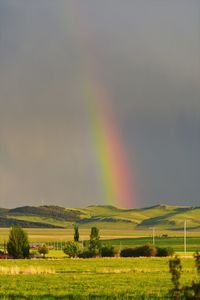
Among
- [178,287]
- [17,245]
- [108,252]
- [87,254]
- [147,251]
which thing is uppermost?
[17,245]

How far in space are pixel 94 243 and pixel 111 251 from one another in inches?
154

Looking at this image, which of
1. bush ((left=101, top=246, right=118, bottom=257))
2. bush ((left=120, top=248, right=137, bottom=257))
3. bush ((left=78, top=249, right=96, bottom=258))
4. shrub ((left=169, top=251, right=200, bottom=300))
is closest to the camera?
shrub ((left=169, top=251, right=200, bottom=300))

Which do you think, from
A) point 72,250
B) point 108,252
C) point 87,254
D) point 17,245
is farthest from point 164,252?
point 17,245

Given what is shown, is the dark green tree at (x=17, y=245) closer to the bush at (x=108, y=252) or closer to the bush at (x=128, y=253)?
the bush at (x=108, y=252)

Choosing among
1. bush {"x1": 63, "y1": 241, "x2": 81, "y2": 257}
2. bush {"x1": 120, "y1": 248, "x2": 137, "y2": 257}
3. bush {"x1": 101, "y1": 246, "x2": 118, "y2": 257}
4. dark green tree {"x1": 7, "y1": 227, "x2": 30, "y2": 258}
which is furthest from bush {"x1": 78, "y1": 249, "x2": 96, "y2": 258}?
dark green tree {"x1": 7, "y1": 227, "x2": 30, "y2": 258}

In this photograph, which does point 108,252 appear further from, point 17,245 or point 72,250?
point 17,245

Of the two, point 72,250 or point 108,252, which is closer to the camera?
point 108,252

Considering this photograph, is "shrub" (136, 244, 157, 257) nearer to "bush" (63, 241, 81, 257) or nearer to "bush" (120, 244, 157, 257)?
"bush" (120, 244, 157, 257)

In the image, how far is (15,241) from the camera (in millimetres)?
89375

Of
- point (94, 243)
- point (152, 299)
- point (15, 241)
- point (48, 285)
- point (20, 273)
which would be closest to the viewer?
point (152, 299)

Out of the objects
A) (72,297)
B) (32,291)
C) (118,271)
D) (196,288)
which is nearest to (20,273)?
(118,271)

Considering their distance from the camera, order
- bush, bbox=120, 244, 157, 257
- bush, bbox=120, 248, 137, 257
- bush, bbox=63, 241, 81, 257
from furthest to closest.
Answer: bush, bbox=63, 241, 81, 257, bush, bbox=120, 248, 137, 257, bush, bbox=120, 244, 157, 257

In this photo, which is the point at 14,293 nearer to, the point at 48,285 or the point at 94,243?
the point at 48,285

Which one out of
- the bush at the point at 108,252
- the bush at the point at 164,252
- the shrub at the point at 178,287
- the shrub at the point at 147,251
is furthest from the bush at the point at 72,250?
the shrub at the point at 178,287
